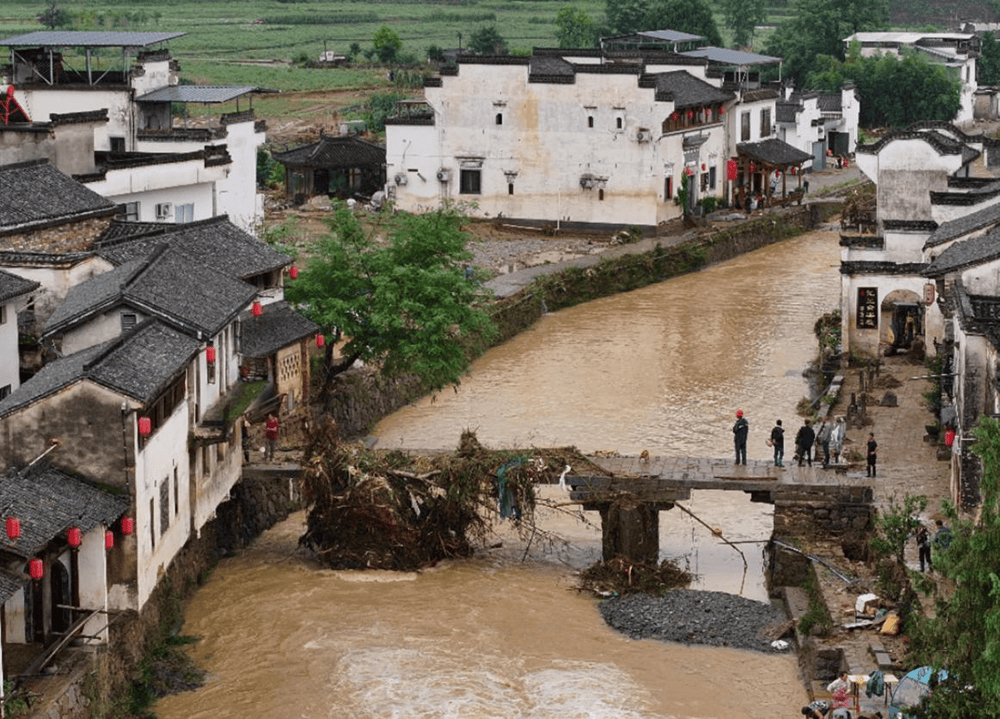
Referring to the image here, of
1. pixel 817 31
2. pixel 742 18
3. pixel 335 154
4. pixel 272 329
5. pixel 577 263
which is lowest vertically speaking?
pixel 577 263

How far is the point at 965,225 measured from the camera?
50.6m

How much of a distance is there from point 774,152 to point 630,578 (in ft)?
164

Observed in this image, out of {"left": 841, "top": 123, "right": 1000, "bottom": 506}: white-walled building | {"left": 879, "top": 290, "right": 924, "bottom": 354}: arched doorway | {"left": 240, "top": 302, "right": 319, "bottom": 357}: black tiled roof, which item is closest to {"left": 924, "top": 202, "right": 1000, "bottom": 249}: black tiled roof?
{"left": 841, "top": 123, "right": 1000, "bottom": 506}: white-walled building

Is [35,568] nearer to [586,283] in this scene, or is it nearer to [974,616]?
[974,616]

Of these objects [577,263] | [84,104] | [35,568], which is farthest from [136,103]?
[35,568]

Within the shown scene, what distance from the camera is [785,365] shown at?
5600 cm

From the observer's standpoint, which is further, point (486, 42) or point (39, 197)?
point (486, 42)

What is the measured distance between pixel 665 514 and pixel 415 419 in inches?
405

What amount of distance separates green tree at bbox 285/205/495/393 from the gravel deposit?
11248mm

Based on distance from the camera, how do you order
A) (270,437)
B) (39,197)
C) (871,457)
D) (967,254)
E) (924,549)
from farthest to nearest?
1. (967,254)
2. (39,197)
3. (270,437)
4. (871,457)
5. (924,549)

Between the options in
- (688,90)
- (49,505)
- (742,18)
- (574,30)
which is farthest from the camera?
(742,18)

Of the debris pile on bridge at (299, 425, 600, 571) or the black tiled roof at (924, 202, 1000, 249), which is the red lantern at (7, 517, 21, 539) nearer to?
the debris pile on bridge at (299, 425, 600, 571)

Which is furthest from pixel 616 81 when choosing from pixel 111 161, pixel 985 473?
pixel 985 473

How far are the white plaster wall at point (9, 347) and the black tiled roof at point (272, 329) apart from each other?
194 inches
